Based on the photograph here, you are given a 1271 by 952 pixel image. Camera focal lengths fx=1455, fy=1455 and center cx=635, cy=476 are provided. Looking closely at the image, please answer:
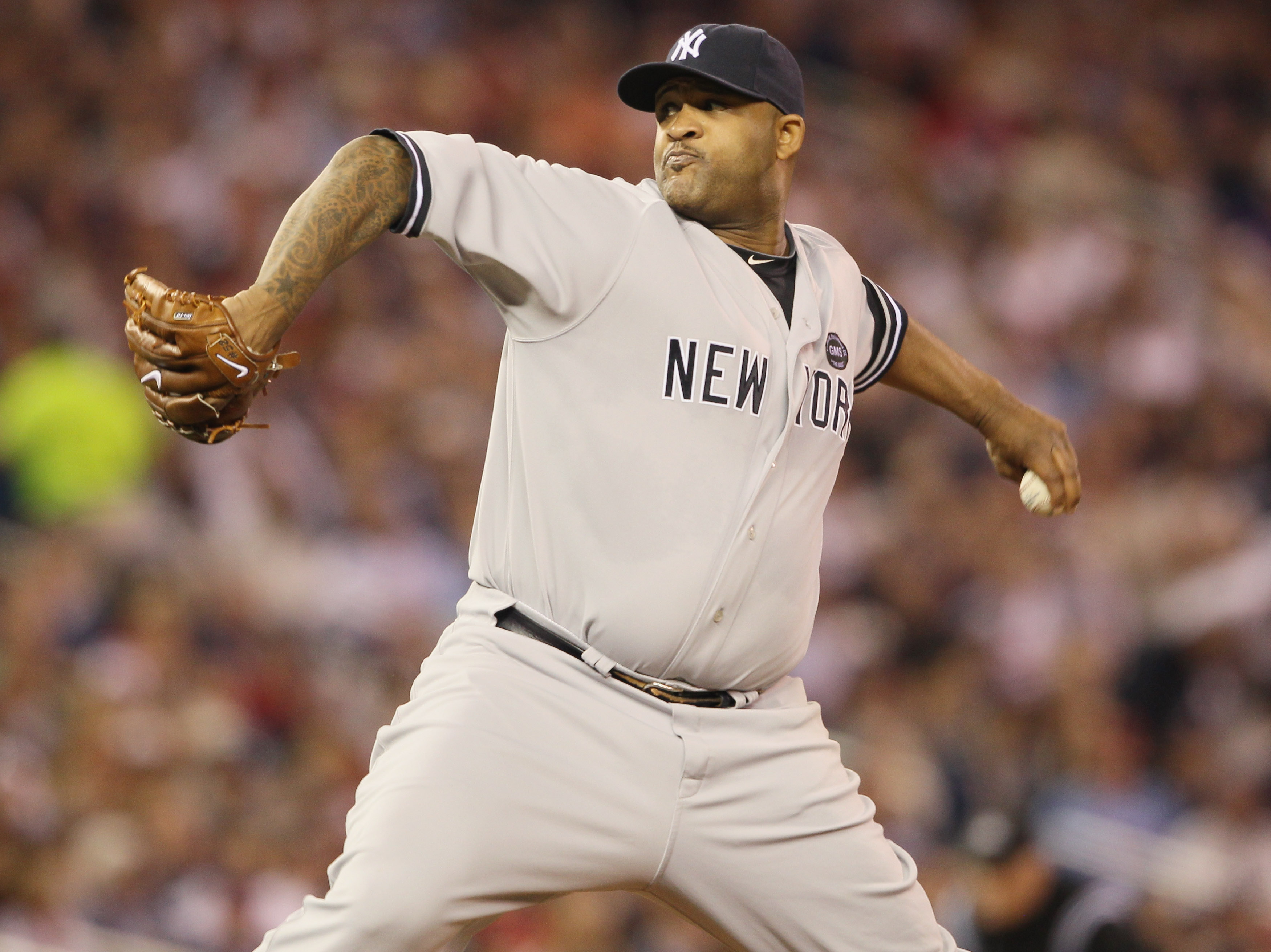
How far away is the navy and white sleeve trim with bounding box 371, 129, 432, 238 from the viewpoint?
2252 mm

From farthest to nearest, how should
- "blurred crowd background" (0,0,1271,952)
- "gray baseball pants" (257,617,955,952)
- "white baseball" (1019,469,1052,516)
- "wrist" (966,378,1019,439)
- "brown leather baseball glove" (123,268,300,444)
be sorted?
"blurred crowd background" (0,0,1271,952), "wrist" (966,378,1019,439), "white baseball" (1019,469,1052,516), "gray baseball pants" (257,617,955,952), "brown leather baseball glove" (123,268,300,444)

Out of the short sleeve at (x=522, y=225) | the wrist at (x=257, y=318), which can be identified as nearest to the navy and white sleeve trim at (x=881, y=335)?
the short sleeve at (x=522, y=225)

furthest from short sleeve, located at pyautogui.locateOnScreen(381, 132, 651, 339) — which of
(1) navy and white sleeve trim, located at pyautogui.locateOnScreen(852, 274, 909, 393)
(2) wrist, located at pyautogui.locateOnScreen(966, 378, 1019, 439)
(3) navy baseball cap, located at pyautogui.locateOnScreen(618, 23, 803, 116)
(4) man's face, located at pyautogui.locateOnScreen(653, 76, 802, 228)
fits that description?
(2) wrist, located at pyautogui.locateOnScreen(966, 378, 1019, 439)

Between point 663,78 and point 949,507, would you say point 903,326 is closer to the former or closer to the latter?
point 663,78

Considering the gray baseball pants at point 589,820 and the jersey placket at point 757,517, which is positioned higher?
the jersey placket at point 757,517

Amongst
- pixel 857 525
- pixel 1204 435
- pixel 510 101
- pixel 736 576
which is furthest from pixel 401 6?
pixel 736 576

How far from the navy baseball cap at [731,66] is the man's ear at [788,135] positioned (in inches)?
0.8

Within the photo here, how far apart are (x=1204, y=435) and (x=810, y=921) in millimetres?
5075

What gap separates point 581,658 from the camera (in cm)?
245

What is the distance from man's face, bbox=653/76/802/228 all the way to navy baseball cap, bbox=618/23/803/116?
29 millimetres

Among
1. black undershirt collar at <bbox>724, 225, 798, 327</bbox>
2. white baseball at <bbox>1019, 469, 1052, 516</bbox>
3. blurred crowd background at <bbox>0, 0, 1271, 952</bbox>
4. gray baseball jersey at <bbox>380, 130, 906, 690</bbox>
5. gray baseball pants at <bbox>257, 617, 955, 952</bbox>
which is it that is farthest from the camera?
blurred crowd background at <bbox>0, 0, 1271, 952</bbox>

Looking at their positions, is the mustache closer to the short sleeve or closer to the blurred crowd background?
the short sleeve

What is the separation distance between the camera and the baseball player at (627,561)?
2.23 m

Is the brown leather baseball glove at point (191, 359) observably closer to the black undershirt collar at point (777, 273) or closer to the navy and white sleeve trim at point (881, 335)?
the black undershirt collar at point (777, 273)
